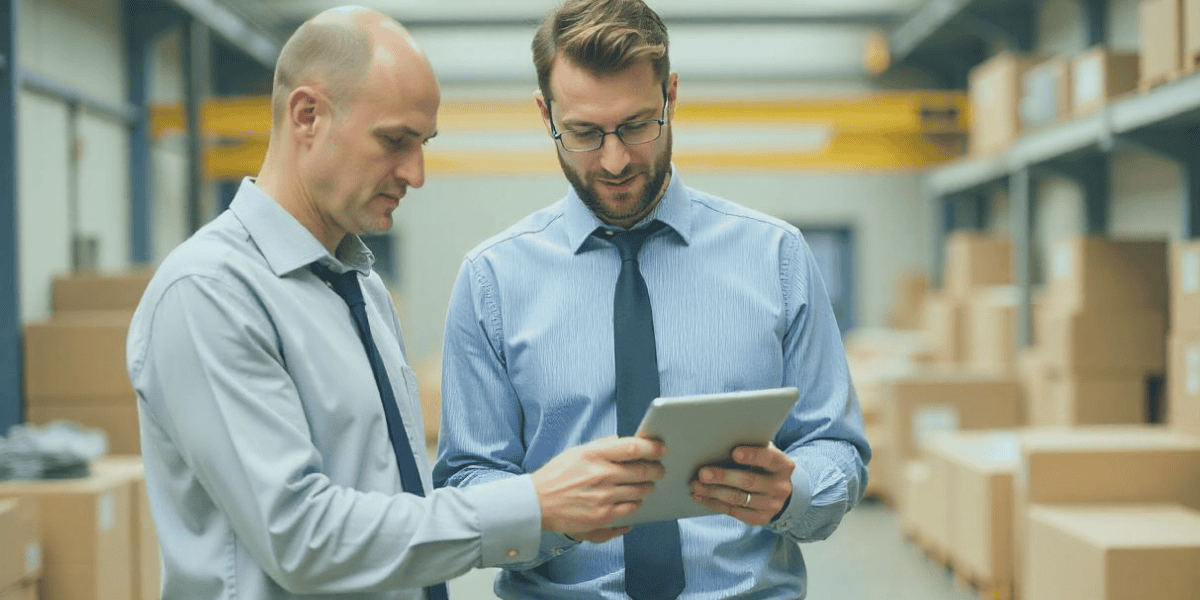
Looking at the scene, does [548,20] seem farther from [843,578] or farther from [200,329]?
[843,578]

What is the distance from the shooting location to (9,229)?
446 cm

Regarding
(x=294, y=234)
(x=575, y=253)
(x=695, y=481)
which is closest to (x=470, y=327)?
(x=575, y=253)

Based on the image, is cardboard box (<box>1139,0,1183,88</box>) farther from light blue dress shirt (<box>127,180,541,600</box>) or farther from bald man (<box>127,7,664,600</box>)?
light blue dress shirt (<box>127,180,541,600</box>)

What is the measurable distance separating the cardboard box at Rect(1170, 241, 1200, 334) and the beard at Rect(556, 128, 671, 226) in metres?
3.34

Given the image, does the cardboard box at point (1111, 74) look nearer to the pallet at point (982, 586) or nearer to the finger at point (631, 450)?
the pallet at point (982, 586)

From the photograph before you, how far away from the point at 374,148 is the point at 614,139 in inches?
16.4

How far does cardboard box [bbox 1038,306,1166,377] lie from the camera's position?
552 cm

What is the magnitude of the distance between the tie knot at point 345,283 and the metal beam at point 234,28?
6654 millimetres

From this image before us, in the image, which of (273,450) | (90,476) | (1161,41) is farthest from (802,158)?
(273,450)

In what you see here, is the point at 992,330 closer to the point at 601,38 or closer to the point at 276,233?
the point at 601,38

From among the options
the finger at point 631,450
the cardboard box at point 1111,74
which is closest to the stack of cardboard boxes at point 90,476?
the finger at point 631,450

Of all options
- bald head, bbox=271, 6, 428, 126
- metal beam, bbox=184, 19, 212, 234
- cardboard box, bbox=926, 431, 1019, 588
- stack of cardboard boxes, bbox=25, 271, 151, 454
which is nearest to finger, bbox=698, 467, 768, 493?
bald head, bbox=271, 6, 428, 126

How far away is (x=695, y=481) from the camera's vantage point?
148cm

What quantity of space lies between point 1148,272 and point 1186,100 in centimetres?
138
